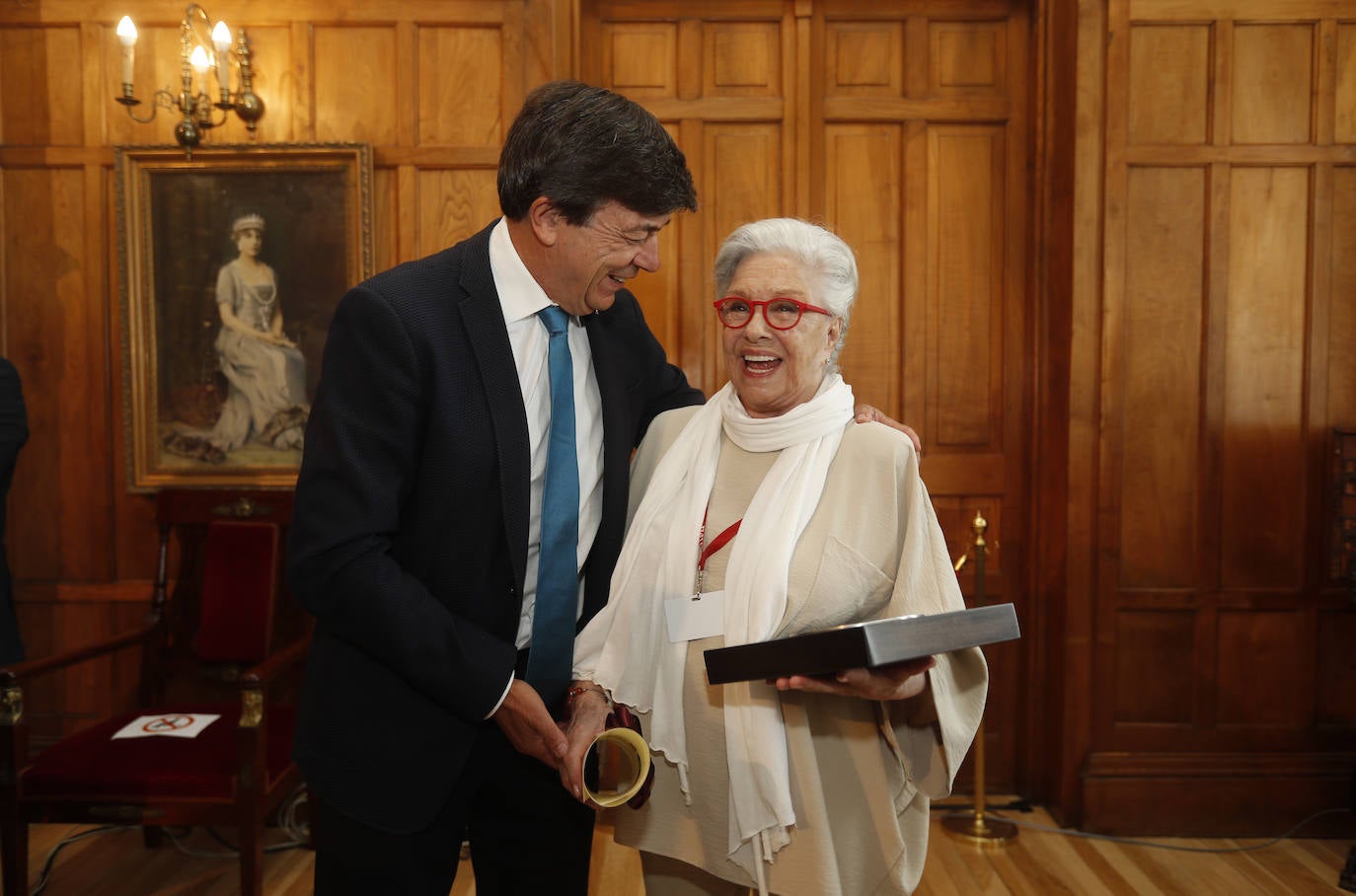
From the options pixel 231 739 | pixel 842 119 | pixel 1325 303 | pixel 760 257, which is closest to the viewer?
pixel 760 257

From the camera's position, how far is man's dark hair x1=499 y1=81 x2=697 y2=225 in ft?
5.09

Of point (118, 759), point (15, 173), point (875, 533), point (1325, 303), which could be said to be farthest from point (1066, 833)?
point (15, 173)

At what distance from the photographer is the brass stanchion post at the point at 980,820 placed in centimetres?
349

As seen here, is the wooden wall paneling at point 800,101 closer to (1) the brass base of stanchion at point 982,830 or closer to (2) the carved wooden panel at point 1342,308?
(2) the carved wooden panel at point 1342,308

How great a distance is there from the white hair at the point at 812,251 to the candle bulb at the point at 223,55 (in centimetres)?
246

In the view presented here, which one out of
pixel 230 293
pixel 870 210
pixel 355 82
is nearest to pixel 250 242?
pixel 230 293

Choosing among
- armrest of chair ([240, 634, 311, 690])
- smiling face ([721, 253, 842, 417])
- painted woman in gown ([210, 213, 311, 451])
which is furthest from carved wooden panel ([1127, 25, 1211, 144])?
armrest of chair ([240, 634, 311, 690])

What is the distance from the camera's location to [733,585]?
63.7 inches

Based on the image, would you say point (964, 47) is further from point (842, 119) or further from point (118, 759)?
point (118, 759)

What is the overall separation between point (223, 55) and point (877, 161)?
2439 millimetres

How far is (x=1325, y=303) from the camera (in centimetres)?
355

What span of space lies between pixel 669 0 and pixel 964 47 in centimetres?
118

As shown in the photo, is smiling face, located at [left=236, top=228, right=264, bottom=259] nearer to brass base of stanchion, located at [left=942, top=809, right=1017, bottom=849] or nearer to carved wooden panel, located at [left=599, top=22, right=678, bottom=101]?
carved wooden panel, located at [left=599, top=22, right=678, bottom=101]

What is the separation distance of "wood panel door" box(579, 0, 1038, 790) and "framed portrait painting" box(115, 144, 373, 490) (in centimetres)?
118
